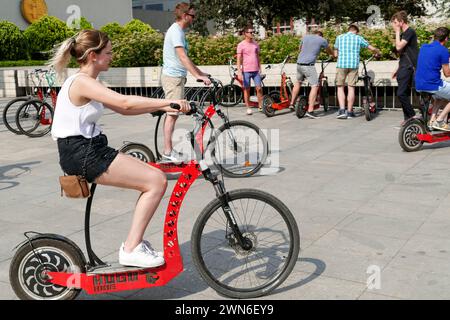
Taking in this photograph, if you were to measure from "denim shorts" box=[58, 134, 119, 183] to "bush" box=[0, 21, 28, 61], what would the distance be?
3620 cm

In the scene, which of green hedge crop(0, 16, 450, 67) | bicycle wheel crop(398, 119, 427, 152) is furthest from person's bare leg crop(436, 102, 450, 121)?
green hedge crop(0, 16, 450, 67)

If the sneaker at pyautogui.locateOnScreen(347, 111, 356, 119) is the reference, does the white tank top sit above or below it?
above

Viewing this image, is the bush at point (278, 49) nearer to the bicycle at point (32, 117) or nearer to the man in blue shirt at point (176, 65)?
the bicycle at point (32, 117)

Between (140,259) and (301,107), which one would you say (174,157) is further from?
(301,107)

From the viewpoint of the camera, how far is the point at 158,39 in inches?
659

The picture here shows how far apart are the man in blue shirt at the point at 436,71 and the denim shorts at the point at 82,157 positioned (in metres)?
6.08

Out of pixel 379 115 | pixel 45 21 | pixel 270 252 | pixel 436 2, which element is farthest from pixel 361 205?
pixel 45 21

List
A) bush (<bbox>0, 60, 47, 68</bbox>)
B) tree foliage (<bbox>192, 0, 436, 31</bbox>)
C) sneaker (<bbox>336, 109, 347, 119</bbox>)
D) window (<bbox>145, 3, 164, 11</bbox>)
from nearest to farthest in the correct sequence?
sneaker (<bbox>336, 109, 347, 119</bbox>)
tree foliage (<bbox>192, 0, 436, 31</bbox>)
bush (<bbox>0, 60, 47, 68</bbox>)
window (<bbox>145, 3, 164, 11</bbox>)

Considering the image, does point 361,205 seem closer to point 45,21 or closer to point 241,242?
point 241,242

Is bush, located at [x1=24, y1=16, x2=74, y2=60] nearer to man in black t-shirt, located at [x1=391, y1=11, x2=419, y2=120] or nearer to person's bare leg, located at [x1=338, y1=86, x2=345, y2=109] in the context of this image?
person's bare leg, located at [x1=338, y1=86, x2=345, y2=109]

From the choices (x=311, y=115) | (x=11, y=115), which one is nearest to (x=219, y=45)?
(x=311, y=115)

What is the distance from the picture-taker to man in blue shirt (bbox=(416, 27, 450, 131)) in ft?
27.6

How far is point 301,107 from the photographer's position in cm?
1232

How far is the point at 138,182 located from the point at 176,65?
170 inches
